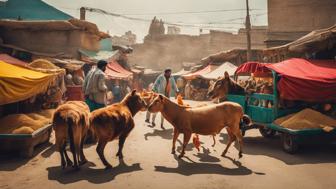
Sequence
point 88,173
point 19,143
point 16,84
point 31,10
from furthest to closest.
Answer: point 31,10
point 16,84
point 19,143
point 88,173

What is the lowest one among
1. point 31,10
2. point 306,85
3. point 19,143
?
point 19,143

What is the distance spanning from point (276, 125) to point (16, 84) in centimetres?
605

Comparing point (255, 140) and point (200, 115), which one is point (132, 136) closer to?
point (200, 115)

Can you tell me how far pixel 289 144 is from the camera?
21.5 feet

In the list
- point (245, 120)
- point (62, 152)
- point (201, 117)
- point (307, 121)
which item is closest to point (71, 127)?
point (62, 152)

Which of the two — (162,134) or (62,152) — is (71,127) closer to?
(62,152)

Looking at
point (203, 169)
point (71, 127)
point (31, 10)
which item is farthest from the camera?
point (31, 10)

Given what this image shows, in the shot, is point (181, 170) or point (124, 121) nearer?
point (181, 170)

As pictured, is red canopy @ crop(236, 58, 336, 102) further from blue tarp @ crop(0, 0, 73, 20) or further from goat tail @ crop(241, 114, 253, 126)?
blue tarp @ crop(0, 0, 73, 20)

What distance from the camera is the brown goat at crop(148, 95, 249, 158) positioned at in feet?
20.5

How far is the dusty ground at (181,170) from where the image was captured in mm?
4547

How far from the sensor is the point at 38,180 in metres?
4.68

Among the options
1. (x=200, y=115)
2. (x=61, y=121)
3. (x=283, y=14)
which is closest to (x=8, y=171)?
(x=61, y=121)

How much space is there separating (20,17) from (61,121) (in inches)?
760
